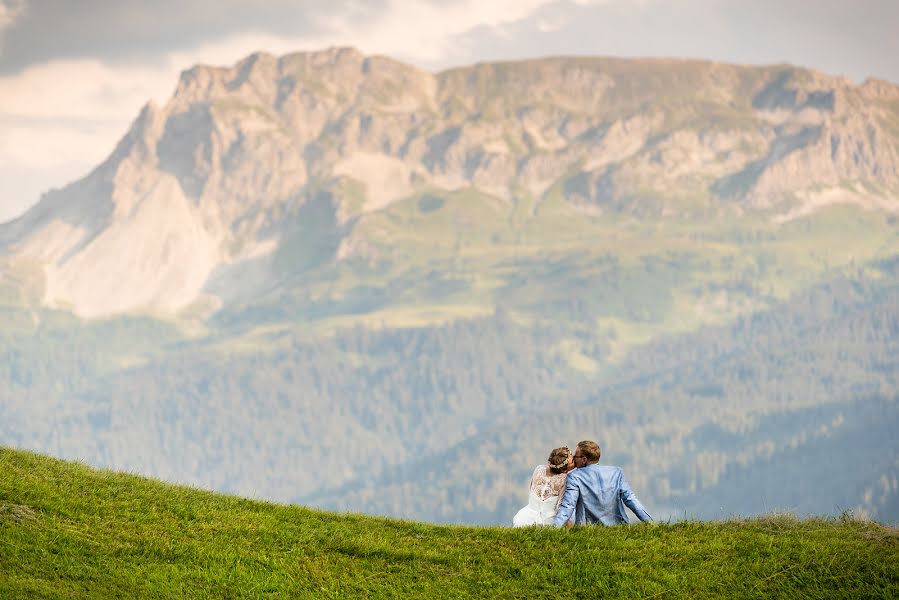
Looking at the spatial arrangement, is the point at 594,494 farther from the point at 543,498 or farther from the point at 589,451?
the point at 543,498

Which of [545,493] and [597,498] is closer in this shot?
[597,498]

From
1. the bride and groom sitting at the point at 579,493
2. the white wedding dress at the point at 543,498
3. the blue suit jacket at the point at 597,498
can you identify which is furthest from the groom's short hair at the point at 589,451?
the white wedding dress at the point at 543,498

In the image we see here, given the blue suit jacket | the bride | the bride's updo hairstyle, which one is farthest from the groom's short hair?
the bride

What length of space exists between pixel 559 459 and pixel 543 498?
4.99 ft

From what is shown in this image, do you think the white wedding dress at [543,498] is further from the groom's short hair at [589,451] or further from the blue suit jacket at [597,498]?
the groom's short hair at [589,451]

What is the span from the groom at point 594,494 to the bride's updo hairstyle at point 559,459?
25cm

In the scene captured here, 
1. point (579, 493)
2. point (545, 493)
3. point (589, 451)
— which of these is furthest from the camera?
point (545, 493)

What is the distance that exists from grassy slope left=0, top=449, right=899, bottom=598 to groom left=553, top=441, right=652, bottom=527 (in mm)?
578

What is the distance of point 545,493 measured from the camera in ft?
108

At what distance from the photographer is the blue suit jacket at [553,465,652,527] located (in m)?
31.9

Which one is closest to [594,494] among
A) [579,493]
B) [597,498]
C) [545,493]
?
[597,498]

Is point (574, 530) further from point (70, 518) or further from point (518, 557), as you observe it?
point (70, 518)

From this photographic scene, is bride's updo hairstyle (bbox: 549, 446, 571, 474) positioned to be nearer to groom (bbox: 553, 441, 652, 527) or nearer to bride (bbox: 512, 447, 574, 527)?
bride (bbox: 512, 447, 574, 527)

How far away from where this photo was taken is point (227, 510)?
1280 inches
